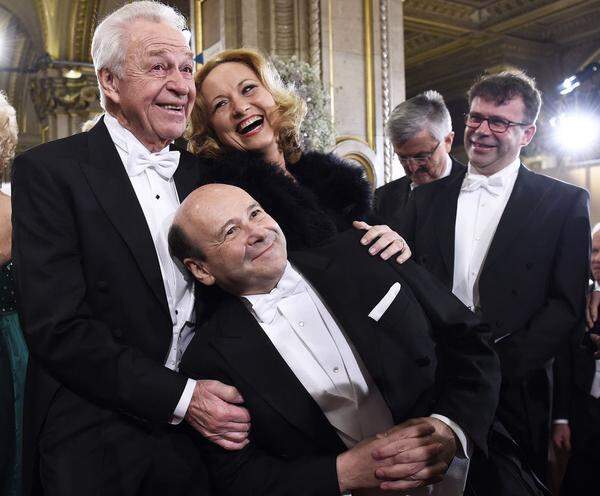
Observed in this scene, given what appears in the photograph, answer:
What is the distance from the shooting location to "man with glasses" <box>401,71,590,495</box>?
250cm

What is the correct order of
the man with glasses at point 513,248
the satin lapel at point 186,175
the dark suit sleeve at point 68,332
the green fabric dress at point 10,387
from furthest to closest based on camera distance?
the green fabric dress at point 10,387
the man with glasses at point 513,248
the satin lapel at point 186,175
the dark suit sleeve at point 68,332

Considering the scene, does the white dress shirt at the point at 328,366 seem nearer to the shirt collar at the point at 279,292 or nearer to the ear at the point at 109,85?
the shirt collar at the point at 279,292

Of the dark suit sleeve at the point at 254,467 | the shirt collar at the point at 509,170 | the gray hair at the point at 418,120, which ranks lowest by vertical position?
the dark suit sleeve at the point at 254,467

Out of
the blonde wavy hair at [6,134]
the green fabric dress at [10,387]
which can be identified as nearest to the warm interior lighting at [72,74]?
the blonde wavy hair at [6,134]

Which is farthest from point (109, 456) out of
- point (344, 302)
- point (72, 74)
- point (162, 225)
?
point (72, 74)

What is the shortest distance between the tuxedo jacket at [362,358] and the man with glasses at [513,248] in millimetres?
296

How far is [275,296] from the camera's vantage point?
6.77 ft

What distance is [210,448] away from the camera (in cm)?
192

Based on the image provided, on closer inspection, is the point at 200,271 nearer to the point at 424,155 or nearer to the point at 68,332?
the point at 68,332

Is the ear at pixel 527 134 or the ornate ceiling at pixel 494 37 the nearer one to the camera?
the ear at pixel 527 134

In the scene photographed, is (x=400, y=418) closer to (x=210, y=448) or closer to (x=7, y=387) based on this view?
(x=210, y=448)

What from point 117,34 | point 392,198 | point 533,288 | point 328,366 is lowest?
point 328,366

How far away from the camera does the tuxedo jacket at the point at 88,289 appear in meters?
1.80

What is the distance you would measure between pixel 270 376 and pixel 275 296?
250 mm
